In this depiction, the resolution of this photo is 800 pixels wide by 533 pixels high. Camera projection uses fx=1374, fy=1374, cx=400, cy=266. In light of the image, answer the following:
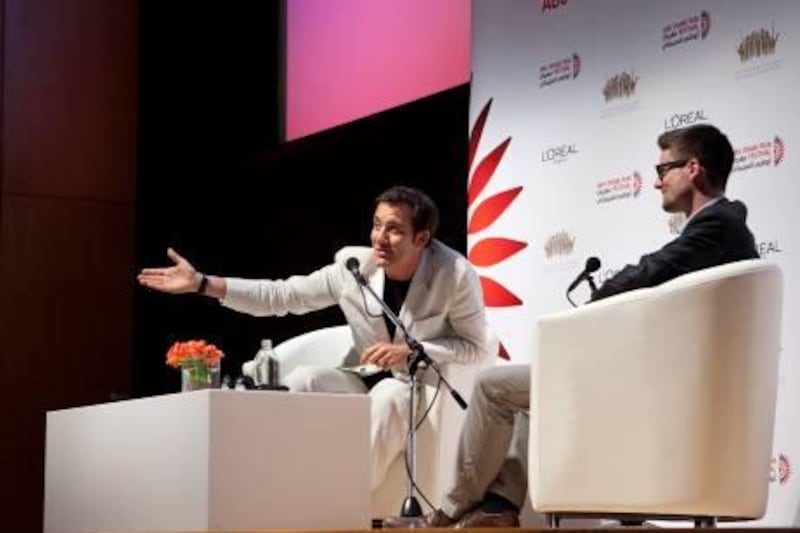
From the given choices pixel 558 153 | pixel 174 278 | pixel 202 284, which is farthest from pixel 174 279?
pixel 558 153

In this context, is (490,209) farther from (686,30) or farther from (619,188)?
(686,30)

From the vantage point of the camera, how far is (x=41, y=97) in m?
7.14

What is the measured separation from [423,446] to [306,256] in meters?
2.61

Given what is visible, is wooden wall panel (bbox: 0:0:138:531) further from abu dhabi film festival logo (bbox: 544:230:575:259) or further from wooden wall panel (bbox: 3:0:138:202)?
abu dhabi film festival logo (bbox: 544:230:575:259)

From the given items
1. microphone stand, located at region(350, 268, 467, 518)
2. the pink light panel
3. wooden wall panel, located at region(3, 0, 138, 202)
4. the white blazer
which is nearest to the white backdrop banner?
the pink light panel

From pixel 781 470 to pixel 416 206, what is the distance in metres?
1.45

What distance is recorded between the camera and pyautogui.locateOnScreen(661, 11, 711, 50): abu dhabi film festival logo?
460cm

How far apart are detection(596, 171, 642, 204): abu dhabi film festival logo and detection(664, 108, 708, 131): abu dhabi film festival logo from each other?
213 mm

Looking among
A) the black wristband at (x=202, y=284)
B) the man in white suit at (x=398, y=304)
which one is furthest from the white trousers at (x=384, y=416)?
the black wristband at (x=202, y=284)

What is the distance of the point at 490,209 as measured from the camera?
5523 millimetres

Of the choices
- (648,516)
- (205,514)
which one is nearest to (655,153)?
(648,516)

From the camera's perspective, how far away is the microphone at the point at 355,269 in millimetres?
4391

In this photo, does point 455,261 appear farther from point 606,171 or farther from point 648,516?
point 648,516

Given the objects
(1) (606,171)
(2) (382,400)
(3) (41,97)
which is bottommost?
(2) (382,400)
